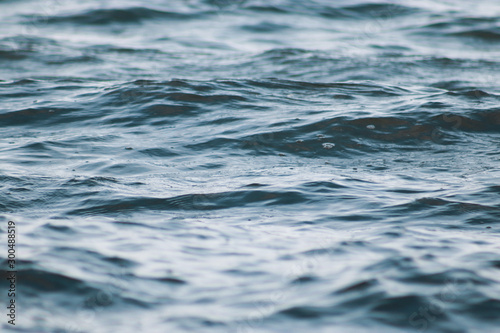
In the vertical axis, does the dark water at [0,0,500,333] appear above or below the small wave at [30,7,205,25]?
below

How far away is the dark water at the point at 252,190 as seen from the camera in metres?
3.63

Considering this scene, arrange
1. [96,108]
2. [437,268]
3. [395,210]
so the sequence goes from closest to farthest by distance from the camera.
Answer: [437,268] < [395,210] < [96,108]

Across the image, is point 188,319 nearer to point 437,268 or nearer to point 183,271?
point 183,271

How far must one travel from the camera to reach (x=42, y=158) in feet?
21.9

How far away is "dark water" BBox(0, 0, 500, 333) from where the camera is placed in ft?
11.9

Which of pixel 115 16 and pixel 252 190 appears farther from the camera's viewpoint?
pixel 115 16

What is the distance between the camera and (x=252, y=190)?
5613 mm

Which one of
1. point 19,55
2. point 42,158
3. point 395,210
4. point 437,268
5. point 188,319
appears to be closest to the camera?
point 188,319

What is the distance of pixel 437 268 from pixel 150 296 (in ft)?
5.72

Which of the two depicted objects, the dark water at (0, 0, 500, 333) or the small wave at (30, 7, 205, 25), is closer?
the dark water at (0, 0, 500, 333)

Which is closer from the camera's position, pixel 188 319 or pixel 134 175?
pixel 188 319

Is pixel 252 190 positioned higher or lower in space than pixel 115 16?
lower

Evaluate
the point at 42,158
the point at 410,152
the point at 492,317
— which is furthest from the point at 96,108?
the point at 492,317

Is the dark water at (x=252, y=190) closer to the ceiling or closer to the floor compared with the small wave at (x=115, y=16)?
closer to the floor
